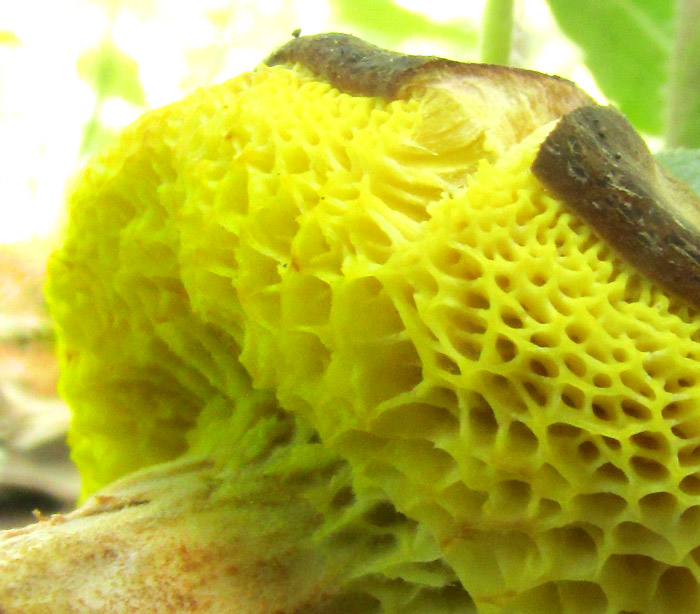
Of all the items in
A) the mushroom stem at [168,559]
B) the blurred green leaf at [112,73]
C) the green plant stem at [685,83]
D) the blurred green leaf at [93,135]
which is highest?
the blurred green leaf at [112,73]

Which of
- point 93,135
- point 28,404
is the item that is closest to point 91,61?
point 93,135

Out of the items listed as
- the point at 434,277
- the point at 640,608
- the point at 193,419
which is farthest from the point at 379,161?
the point at 193,419

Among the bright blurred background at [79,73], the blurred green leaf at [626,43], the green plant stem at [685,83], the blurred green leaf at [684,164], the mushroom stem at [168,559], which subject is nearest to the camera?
the mushroom stem at [168,559]

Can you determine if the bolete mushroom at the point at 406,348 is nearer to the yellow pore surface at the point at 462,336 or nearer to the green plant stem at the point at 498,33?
the yellow pore surface at the point at 462,336

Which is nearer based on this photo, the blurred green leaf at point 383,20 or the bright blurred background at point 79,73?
the bright blurred background at point 79,73

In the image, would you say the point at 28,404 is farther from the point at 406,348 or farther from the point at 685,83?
the point at 685,83

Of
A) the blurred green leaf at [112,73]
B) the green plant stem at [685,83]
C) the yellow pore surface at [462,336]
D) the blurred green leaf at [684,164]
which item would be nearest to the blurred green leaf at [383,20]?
the blurred green leaf at [112,73]

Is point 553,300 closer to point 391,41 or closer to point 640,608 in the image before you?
point 640,608
